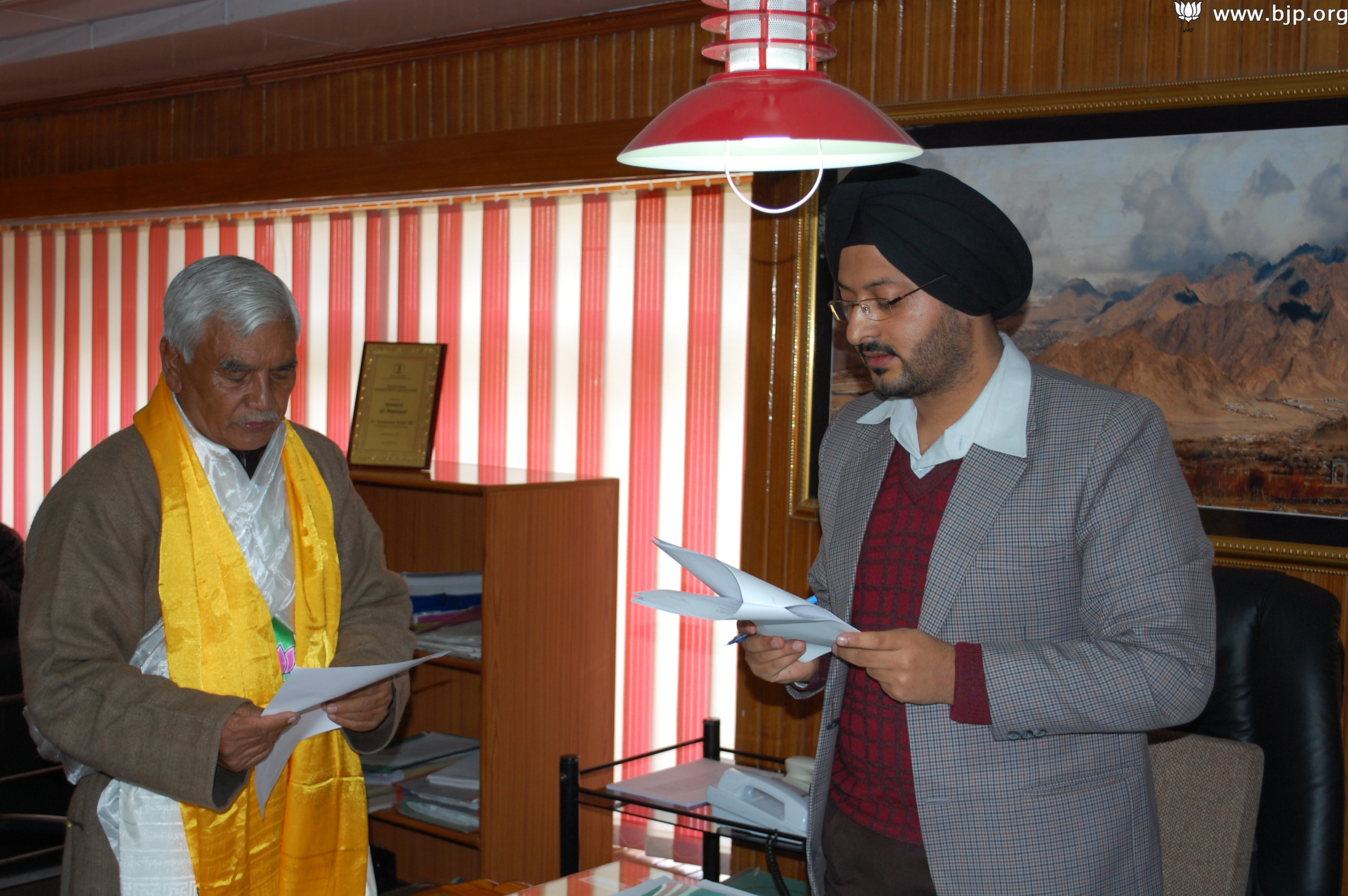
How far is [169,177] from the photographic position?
13.0ft

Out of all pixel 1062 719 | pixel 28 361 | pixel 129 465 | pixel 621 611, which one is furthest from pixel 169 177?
pixel 1062 719

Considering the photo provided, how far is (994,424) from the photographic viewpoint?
5.16ft

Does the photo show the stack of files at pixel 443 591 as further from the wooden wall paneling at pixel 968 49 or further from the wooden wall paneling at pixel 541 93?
the wooden wall paneling at pixel 968 49

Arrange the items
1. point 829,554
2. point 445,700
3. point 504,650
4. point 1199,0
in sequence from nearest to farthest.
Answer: point 829,554 → point 1199,0 → point 504,650 → point 445,700

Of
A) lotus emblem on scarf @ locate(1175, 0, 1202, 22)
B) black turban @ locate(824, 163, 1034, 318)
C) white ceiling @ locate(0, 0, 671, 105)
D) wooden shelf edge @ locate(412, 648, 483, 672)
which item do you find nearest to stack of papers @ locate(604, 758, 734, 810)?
wooden shelf edge @ locate(412, 648, 483, 672)

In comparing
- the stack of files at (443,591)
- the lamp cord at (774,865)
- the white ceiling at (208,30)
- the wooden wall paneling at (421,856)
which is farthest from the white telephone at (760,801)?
the white ceiling at (208,30)

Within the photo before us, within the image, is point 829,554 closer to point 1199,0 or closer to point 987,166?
point 987,166

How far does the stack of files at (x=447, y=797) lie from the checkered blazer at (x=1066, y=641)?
1.95 metres

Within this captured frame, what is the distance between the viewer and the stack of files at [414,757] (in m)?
3.40

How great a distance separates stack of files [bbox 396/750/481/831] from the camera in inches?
128

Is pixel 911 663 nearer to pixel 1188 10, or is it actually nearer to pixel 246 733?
pixel 246 733

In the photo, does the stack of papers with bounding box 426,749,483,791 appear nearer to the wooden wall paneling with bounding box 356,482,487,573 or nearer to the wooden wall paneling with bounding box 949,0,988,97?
the wooden wall paneling with bounding box 356,482,487,573

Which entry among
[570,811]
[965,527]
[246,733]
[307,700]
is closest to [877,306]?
[965,527]

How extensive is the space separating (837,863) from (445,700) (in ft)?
7.62
